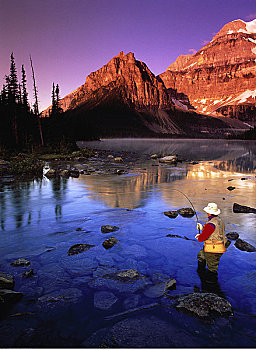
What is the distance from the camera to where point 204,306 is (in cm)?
453

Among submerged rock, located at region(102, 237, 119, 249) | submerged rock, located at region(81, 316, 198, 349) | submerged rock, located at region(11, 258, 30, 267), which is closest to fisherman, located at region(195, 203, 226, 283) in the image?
submerged rock, located at region(81, 316, 198, 349)

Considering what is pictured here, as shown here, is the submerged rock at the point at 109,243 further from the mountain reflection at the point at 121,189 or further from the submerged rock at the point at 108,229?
the mountain reflection at the point at 121,189

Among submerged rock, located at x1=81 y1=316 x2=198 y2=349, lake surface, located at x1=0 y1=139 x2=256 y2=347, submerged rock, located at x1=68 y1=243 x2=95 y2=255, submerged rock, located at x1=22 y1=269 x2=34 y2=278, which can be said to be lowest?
submerged rock, located at x1=81 y1=316 x2=198 y2=349

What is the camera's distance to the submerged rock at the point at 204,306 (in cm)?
445

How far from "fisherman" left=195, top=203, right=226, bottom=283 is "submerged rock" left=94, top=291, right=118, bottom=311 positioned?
2171mm

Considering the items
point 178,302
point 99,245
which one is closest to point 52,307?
point 178,302

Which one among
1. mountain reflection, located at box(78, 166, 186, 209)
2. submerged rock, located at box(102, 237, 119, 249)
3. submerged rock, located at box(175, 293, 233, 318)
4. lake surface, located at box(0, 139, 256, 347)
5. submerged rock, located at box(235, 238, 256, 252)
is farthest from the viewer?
mountain reflection, located at box(78, 166, 186, 209)

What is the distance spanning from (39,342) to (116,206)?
8503mm

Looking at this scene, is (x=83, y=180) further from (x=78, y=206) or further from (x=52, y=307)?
(x=52, y=307)

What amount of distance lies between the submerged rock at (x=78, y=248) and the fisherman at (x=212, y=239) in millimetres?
3196

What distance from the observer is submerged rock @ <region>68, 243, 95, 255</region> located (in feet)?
22.7

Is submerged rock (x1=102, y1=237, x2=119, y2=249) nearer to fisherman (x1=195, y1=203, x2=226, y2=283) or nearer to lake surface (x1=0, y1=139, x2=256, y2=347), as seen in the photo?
lake surface (x1=0, y1=139, x2=256, y2=347)

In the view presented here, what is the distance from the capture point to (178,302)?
4.79m

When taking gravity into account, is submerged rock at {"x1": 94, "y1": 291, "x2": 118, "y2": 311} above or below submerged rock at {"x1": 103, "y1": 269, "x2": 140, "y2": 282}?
below
